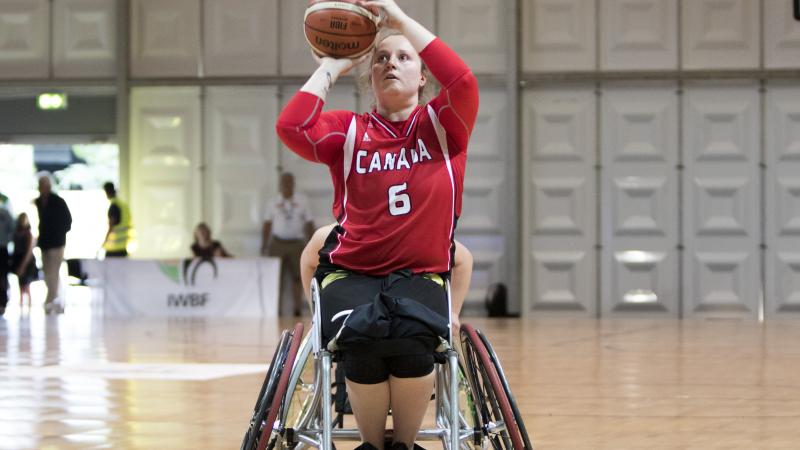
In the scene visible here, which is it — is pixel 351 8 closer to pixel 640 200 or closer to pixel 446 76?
pixel 446 76

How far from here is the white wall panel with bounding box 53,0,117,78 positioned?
1717 centimetres

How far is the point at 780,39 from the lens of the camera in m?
16.1

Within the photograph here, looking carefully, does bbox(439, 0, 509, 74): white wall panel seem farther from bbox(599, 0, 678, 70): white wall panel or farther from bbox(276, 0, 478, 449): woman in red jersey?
bbox(276, 0, 478, 449): woman in red jersey

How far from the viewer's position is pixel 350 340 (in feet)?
10.6

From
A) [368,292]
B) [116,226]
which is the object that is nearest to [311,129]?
[368,292]

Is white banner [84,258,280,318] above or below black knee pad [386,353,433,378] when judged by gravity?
below

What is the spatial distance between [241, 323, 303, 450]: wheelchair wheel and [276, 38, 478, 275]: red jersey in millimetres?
317

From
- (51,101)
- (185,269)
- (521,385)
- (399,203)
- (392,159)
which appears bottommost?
(521,385)

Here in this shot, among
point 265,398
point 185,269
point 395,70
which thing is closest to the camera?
point 265,398

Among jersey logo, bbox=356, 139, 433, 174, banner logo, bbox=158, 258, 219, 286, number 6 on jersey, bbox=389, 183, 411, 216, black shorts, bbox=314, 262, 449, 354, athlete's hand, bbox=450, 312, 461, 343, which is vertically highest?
jersey logo, bbox=356, 139, 433, 174

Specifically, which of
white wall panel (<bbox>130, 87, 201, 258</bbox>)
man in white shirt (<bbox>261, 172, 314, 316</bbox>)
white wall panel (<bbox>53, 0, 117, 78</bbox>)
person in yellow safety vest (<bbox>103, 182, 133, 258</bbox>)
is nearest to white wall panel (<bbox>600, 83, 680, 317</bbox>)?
man in white shirt (<bbox>261, 172, 314, 316</bbox>)

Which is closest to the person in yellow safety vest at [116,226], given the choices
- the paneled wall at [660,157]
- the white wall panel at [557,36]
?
the paneled wall at [660,157]

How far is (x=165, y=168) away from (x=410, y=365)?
45.9 ft

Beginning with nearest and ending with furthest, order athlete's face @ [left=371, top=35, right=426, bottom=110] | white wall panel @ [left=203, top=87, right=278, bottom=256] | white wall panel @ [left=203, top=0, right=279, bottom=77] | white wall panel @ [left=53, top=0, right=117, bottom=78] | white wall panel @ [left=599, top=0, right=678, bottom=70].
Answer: athlete's face @ [left=371, top=35, right=426, bottom=110]
white wall panel @ [left=599, top=0, right=678, bottom=70]
white wall panel @ [left=203, top=87, right=278, bottom=256]
white wall panel @ [left=203, top=0, right=279, bottom=77]
white wall panel @ [left=53, top=0, right=117, bottom=78]
